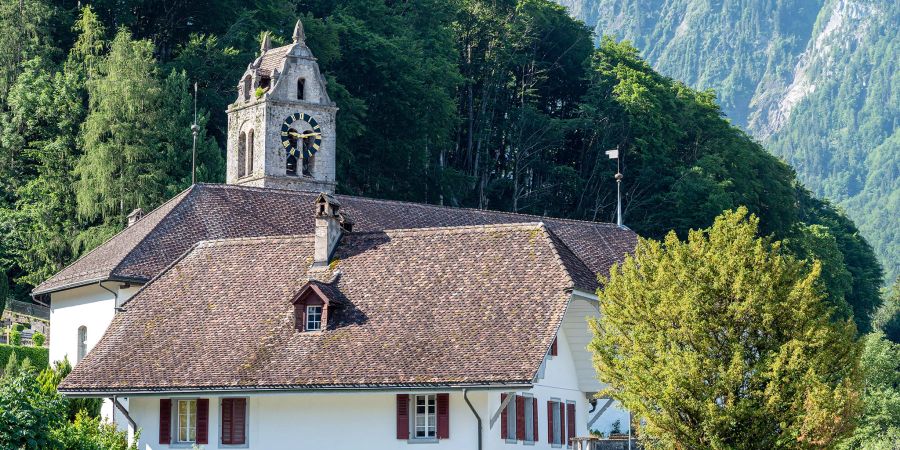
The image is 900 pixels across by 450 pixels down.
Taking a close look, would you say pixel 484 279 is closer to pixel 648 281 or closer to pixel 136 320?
pixel 648 281

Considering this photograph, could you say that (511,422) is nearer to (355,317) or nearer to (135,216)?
(355,317)

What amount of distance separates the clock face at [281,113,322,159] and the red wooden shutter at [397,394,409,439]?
28.7 meters

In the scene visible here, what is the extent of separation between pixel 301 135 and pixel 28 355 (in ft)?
51.7

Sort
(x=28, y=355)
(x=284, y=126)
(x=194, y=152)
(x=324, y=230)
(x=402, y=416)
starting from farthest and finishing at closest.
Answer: (x=284, y=126) → (x=194, y=152) → (x=28, y=355) → (x=324, y=230) → (x=402, y=416)

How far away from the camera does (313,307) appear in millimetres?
50469

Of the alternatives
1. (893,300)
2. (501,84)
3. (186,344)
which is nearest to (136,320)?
(186,344)

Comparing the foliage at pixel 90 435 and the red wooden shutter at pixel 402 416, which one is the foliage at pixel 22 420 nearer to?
the foliage at pixel 90 435

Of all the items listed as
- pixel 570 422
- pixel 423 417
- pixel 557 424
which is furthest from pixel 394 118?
pixel 423 417

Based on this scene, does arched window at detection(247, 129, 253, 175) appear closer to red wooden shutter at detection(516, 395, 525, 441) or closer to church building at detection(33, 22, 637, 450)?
church building at detection(33, 22, 637, 450)

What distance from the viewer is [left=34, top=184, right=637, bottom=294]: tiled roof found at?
61250 millimetres

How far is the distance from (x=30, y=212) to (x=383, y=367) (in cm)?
3723

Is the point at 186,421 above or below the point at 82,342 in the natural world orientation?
below

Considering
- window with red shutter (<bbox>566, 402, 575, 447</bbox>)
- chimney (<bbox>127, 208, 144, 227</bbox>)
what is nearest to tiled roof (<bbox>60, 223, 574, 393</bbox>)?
window with red shutter (<bbox>566, 402, 575, 447</bbox>)

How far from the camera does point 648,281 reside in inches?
1845
